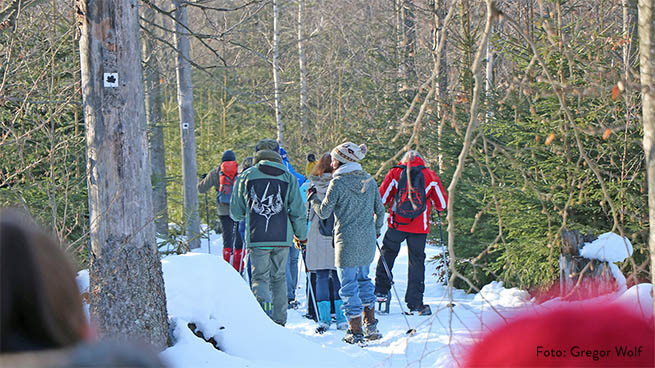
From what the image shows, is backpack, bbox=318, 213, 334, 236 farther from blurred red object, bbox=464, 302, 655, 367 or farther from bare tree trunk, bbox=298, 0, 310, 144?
bare tree trunk, bbox=298, 0, 310, 144

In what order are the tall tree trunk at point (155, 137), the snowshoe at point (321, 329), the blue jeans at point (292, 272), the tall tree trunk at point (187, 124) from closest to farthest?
the snowshoe at point (321, 329) < the blue jeans at point (292, 272) < the tall tree trunk at point (155, 137) < the tall tree trunk at point (187, 124)

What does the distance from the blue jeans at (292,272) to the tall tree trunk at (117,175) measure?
3793mm

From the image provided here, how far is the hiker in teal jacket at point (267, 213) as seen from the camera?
6.59m

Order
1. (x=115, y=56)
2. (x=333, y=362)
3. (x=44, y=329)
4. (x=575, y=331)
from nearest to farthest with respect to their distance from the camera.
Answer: (x=44, y=329)
(x=575, y=331)
(x=115, y=56)
(x=333, y=362)

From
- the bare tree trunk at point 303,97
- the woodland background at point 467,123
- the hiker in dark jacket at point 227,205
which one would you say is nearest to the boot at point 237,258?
the hiker in dark jacket at point 227,205

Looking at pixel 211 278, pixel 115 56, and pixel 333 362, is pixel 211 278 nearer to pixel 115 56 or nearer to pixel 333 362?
pixel 333 362

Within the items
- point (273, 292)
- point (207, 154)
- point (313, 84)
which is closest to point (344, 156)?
point (273, 292)

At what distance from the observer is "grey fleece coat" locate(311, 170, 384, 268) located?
6.57 meters

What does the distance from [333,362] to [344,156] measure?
2047mm

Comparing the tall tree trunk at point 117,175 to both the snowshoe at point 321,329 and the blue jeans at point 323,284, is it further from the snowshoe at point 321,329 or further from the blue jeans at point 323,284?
the blue jeans at point 323,284

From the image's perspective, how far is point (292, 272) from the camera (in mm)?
8859

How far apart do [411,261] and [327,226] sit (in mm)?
1355

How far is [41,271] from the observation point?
101 cm

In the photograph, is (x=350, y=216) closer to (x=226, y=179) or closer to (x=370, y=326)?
(x=370, y=326)
